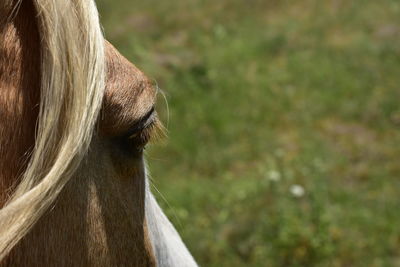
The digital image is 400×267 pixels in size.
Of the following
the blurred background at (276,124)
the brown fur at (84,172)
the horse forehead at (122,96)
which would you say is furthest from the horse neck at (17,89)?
the blurred background at (276,124)


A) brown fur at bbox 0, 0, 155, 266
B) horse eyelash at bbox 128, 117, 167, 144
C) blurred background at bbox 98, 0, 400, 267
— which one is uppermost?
blurred background at bbox 98, 0, 400, 267

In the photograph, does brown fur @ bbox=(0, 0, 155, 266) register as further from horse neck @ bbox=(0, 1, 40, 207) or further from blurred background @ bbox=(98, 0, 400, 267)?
blurred background @ bbox=(98, 0, 400, 267)

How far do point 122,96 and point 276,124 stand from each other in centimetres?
492

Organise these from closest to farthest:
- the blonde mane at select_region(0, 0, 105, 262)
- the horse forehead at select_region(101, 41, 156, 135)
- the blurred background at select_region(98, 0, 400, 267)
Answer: the blonde mane at select_region(0, 0, 105, 262)
the horse forehead at select_region(101, 41, 156, 135)
the blurred background at select_region(98, 0, 400, 267)

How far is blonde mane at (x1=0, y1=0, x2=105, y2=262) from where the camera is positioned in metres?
1.15

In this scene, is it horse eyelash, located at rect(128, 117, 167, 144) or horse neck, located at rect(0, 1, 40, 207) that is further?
horse eyelash, located at rect(128, 117, 167, 144)

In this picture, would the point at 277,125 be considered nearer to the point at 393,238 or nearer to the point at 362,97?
the point at 362,97

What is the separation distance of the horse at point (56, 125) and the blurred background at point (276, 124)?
102 inches

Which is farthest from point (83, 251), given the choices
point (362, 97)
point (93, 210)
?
point (362, 97)

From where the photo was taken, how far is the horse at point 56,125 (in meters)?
1.16

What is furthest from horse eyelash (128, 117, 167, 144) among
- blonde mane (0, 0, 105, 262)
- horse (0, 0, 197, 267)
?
blonde mane (0, 0, 105, 262)

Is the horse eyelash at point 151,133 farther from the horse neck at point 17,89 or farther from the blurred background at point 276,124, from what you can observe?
the blurred background at point 276,124

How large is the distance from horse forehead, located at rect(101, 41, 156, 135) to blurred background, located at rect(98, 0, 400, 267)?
256cm

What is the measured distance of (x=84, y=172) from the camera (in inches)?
50.5
